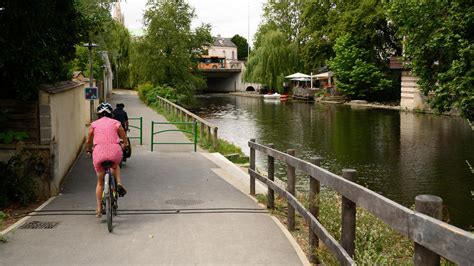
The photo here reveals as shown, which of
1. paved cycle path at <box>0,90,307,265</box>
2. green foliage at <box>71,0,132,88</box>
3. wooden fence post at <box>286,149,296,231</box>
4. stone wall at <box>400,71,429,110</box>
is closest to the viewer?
paved cycle path at <box>0,90,307,265</box>

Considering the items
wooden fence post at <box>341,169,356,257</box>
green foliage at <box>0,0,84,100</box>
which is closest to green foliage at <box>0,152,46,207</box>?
green foliage at <box>0,0,84,100</box>

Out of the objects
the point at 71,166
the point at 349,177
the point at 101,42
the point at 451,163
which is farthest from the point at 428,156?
the point at 101,42

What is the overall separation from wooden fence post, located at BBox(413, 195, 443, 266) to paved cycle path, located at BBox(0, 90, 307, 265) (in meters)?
2.54

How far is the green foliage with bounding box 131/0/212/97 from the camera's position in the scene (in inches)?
1764

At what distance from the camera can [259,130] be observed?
92.3 ft

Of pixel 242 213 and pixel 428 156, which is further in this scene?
pixel 428 156

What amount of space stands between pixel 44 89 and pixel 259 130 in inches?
781

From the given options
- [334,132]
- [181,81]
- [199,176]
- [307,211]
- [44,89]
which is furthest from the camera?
[181,81]

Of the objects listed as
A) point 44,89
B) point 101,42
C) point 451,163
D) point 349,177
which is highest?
point 101,42

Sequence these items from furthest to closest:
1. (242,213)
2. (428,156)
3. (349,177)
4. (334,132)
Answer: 1. (334,132)
2. (428,156)
3. (242,213)
4. (349,177)

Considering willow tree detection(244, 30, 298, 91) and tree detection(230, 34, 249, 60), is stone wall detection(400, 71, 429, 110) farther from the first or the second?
tree detection(230, 34, 249, 60)

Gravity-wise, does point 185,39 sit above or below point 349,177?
above

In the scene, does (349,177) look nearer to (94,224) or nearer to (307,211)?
(307,211)

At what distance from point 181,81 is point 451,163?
Result: 30.4 m
